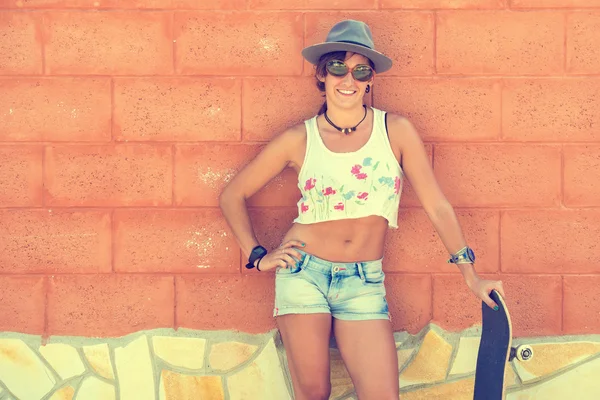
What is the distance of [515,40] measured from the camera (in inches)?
Result: 142

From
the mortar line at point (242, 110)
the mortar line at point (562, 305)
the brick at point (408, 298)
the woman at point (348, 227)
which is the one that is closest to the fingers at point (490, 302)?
the woman at point (348, 227)

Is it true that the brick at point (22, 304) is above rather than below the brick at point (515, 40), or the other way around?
below

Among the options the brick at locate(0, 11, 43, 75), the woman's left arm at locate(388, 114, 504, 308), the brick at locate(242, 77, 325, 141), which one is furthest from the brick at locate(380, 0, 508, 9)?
the brick at locate(0, 11, 43, 75)

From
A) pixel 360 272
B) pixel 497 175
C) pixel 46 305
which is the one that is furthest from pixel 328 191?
pixel 46 305

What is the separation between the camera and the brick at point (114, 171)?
3650 millimetres

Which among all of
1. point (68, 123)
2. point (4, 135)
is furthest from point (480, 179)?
point (4, 135)

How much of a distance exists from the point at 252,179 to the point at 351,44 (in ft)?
2.51

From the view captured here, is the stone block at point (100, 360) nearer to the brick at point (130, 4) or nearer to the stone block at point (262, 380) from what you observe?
the stone block at point (262, 380)

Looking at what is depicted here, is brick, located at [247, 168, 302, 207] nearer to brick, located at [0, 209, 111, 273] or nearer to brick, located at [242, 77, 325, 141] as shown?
brick, located at [242, 77, 325, 141]

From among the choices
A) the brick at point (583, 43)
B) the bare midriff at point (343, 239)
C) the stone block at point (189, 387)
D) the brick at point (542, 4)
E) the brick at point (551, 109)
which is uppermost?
the brick at point (542, 4)

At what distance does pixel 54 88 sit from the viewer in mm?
3654

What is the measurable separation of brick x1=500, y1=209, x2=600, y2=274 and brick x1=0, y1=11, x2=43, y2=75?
7.98ft

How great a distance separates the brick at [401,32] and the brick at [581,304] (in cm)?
125

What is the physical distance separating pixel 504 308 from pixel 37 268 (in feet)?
7.28
